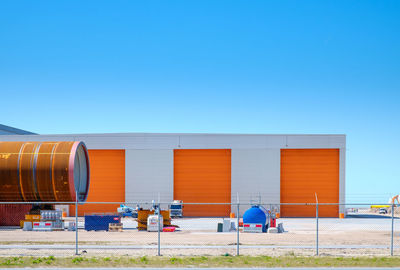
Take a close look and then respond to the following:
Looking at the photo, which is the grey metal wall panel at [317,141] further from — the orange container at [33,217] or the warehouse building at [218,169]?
the orange container at [33,217]

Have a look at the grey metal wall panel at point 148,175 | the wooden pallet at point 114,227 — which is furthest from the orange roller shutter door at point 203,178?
the wooden pallet at point 114,227

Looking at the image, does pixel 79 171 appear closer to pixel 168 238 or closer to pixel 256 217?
pixel 168 238

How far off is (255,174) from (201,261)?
25.6 m

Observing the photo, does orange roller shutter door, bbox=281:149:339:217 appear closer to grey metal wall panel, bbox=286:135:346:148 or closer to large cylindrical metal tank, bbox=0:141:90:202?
grey metal wall panel, bbox=286:135:346:148

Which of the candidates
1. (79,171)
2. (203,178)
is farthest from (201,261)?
(203,178)

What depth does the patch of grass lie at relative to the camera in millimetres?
14906

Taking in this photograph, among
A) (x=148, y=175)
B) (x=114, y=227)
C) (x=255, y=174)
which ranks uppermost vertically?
(x=255, y=174)

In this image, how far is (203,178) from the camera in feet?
136

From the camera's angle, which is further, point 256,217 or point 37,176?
point 256,217

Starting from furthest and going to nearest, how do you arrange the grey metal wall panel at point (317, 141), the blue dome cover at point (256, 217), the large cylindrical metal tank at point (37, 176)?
the grey metal wall panel at point (317, 141)
the blue dome cover at point (256, 217)
the large cylindrical metal tank at point (37, 176)

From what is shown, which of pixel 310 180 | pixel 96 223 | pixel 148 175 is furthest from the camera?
pixel 148 175

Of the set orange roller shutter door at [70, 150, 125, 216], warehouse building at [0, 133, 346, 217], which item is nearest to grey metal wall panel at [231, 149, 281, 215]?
warehouse building at [0, 133, 346, 217]

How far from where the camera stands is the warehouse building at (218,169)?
40.5 metres

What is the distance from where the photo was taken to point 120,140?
41.7 m
